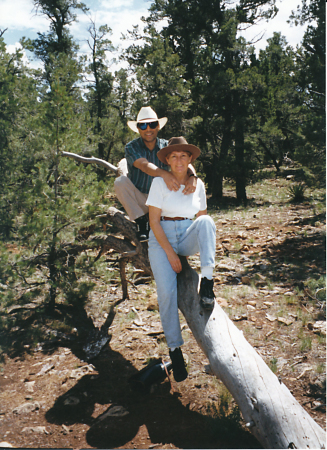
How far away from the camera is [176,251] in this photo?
3.38 m

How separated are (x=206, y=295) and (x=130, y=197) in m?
1.72

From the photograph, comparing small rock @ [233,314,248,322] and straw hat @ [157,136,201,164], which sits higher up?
straw hat @ [157,136,201,164]

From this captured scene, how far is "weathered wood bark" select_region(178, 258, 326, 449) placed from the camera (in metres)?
2.28

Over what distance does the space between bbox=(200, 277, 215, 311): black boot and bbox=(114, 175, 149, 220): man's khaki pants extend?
4.95ft

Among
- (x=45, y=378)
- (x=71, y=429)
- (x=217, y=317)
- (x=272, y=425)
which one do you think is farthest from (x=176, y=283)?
(x=45, y=378)

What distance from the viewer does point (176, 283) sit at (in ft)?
10.5

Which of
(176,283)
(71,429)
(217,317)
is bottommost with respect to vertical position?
(71,429)

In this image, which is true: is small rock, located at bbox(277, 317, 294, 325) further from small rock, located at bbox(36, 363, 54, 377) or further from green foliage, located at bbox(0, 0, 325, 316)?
small rock, located at bbox(36, 363, 54, 377)

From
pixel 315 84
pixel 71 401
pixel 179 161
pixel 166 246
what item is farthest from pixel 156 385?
pixel 315 84

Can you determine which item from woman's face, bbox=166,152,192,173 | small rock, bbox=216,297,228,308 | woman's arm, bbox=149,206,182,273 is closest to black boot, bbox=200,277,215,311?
woman's arm, bbox=149,206,182,273

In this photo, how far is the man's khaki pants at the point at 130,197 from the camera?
13.8ft

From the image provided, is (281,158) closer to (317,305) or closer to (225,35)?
(225,35)

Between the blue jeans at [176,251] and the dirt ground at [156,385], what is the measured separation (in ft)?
2.01

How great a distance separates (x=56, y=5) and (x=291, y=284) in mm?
5974
